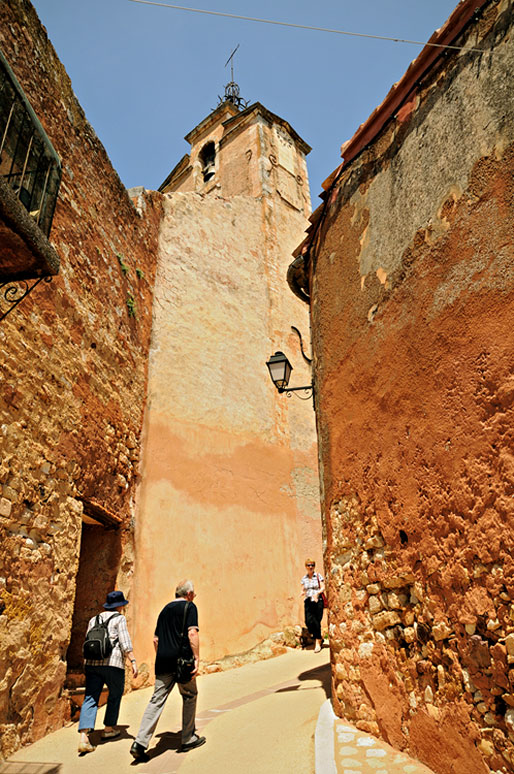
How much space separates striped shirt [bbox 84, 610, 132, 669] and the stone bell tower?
258 centimetres

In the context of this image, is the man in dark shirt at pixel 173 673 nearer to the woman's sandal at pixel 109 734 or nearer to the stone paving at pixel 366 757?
the woman's sandal at pixel 109 734

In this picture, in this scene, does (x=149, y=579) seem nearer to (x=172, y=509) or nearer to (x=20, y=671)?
(x=172, y=509)

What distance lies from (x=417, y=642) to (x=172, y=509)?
5.28m

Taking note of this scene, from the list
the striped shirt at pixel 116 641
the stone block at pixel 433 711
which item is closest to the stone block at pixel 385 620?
the stone block at pixel 433 711

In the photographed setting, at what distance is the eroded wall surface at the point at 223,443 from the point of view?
315 inches

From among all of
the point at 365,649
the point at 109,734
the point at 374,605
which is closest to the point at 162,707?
the point at 109,734

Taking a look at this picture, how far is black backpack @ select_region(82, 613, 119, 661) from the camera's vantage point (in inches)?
181

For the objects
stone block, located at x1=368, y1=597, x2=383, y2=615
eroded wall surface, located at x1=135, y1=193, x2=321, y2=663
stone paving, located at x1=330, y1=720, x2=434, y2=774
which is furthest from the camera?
eroded wall surface, located at x1=135, y1=193, x2=321, y2=663

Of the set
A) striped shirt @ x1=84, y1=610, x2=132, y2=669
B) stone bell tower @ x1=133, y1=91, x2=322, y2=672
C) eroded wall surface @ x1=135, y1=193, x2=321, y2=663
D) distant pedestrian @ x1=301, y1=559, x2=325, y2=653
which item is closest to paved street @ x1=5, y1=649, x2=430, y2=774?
striped shirt @ x1=84, y1=610, x2=132, y2=669

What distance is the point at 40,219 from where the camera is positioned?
4262 millimetres

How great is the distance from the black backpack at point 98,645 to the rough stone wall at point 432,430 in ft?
6.47

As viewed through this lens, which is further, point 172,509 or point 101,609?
point 172,509

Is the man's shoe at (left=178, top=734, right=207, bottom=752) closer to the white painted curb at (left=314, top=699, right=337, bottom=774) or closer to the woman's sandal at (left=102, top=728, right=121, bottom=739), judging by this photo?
the woman's sandal at (left=102, top=728, right=121, bottom=739)

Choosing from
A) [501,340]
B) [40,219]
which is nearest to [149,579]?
[40,219]
